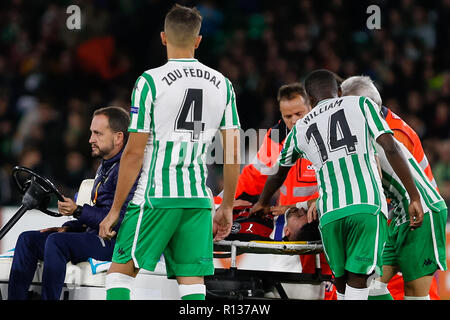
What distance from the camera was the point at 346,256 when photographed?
424 cm

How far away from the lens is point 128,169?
369 centimetres

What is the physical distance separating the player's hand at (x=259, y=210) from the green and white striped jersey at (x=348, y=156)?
1.98ft

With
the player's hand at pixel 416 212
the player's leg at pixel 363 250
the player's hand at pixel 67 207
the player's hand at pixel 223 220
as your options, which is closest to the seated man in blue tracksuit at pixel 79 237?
the player's hand at pixel 67 207

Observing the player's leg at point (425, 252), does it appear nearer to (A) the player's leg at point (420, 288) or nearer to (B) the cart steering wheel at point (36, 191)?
(A) the player's leg at point (420, 288)

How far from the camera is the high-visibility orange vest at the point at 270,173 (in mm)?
5371

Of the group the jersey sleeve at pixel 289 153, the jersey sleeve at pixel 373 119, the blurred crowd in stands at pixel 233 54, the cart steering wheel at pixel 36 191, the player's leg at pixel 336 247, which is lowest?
the player's leg at pixel 336 247

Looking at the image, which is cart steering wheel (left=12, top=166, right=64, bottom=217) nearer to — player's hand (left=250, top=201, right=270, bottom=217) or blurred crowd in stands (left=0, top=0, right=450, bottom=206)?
player's hand (left=250, top=201, right=270, bottom=217)

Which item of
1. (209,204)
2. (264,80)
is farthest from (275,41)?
(209,204)

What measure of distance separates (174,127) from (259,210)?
126 cm

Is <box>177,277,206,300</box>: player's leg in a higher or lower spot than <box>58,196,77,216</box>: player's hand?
lower

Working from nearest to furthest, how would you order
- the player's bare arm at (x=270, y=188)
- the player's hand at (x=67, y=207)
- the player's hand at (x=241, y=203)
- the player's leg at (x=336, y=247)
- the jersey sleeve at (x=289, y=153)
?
the player's leg at (x=336, y=247) < the player's hand at (x=67, y=207) < the jersey sleeve at (x=289, y=153) < the player's bare arm at (x=270, y=188) < the player's hand at (x=241, y=203)

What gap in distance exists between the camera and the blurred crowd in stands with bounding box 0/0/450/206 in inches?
368

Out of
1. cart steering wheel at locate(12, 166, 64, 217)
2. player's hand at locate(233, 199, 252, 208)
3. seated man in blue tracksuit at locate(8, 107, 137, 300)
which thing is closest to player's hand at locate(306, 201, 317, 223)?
player's hand at locate(233, 199, 252, 208)

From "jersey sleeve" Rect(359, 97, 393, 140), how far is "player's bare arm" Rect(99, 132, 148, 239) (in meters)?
1.25
